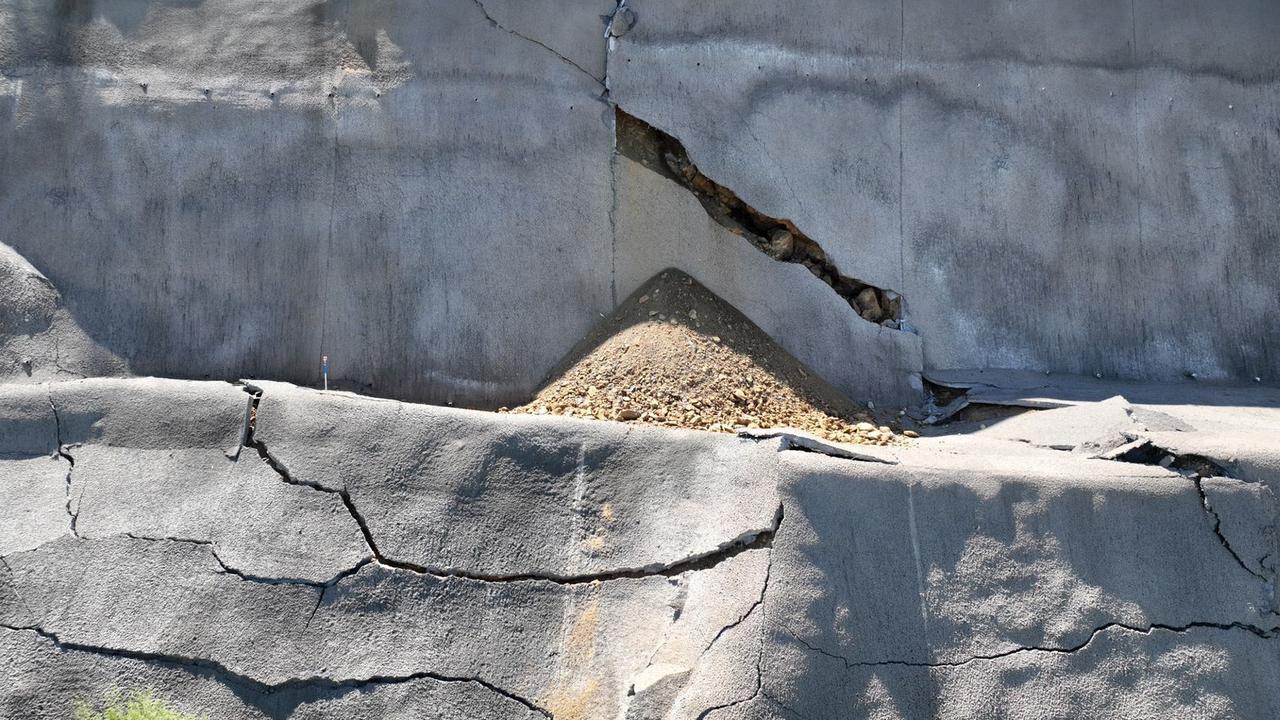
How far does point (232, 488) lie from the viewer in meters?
5.48

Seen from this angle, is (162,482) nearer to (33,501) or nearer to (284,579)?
(33,501)

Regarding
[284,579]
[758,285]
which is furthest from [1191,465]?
[284,579]

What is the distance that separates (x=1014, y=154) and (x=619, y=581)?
4.43 m

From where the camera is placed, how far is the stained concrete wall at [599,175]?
705 centimetres

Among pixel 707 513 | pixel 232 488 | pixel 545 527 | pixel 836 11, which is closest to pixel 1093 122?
pixel 836 11

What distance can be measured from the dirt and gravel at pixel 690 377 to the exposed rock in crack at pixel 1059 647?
1.46 m

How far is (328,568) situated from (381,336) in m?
2.08

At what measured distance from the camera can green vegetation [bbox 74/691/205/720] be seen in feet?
16.1

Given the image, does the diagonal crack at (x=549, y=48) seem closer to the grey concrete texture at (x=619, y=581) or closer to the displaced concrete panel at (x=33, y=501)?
the grey concrete texture at (x=619, y=581)

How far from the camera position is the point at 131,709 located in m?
4.95

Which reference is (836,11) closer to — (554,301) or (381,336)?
(554,301)

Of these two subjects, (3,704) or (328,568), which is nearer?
(3,704)

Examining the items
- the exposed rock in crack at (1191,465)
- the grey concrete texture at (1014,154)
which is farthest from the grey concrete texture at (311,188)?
the exposed rock in crack at (1191,465)

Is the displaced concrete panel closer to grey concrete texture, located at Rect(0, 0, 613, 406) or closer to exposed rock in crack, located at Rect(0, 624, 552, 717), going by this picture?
exposed rock in crack, located at Rect(0, 624, 552, 717)
